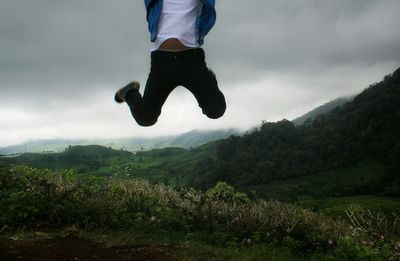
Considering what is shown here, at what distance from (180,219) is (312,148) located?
450ft

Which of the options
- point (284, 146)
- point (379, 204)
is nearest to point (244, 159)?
point (284, 146)

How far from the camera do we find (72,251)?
522 cm

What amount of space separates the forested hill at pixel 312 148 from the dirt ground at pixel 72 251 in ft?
375

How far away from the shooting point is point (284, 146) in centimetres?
14425

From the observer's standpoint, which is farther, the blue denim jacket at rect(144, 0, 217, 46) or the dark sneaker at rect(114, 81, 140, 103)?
the dark sneaker at rect(114, 81, 140, 103)

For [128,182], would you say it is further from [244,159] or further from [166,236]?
[244,159]

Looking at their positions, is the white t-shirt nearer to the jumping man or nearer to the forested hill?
the jumping man

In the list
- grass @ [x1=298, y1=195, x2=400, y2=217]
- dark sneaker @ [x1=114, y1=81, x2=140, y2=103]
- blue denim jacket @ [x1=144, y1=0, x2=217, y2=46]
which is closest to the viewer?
blue denim jacket @ [x1=144, y1=0, x2=217, y2=46]

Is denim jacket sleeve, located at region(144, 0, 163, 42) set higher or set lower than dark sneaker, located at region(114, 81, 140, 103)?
higher

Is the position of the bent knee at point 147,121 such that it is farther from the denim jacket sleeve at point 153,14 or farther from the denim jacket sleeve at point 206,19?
the denim jacket sleeve at point 206,19

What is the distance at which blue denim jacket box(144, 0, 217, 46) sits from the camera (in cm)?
478

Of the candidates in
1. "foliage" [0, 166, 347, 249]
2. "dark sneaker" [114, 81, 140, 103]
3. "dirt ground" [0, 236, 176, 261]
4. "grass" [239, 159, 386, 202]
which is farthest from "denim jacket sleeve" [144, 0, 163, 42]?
"grass" [239, 159, 386, 202]

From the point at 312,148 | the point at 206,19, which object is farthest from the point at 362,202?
the point at 206,19

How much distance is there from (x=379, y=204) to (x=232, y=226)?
9303cm
